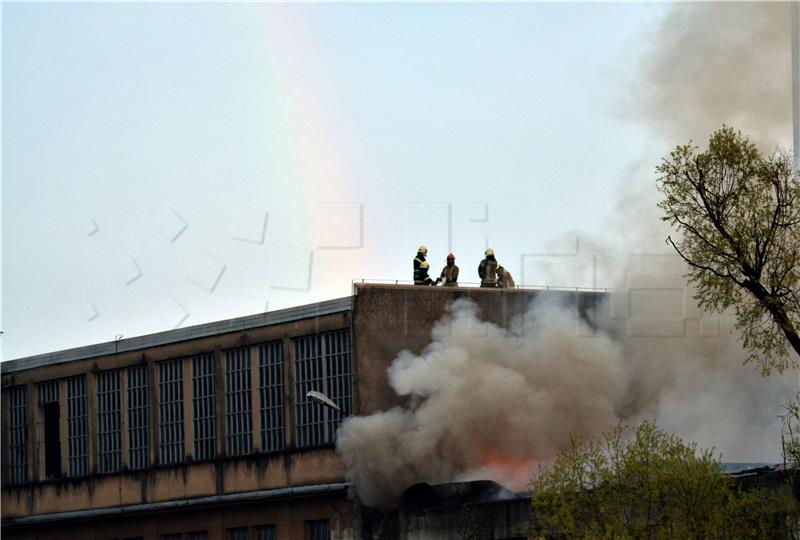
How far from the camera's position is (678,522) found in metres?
33.0

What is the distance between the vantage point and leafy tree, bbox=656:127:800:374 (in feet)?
113

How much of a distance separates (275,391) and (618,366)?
36.6ft

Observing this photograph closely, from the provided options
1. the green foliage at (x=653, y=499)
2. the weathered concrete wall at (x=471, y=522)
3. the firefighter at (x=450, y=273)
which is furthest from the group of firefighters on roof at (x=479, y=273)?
the green foliage at (x=653, y=499)

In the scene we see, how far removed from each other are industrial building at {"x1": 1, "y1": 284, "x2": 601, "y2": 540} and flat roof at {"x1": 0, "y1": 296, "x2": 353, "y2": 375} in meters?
0.05

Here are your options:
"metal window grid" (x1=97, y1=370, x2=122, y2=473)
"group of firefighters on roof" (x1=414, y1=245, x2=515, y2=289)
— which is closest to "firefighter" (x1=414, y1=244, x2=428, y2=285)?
"group of firefighters on roof" (x1=414, y1=245, x2=515, y2=289)

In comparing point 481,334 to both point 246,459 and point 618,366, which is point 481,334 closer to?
point 618,366

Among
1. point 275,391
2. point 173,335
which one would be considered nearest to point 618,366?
point 275,391

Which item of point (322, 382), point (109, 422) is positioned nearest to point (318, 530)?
point (322, 382)

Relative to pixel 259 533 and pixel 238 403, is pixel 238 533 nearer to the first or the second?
pixel 259 533

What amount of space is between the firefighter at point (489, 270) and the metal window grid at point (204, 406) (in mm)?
10440

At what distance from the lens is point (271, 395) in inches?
2130

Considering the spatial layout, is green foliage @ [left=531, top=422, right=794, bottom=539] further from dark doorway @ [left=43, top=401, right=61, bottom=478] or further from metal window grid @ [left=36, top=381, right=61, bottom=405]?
metal window grid @ [left=36, top=381, right=61, bottom=405]

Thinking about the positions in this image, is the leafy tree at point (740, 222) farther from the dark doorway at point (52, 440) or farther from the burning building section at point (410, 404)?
the dark doorway at point (52, 440)

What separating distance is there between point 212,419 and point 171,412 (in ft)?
8.47
